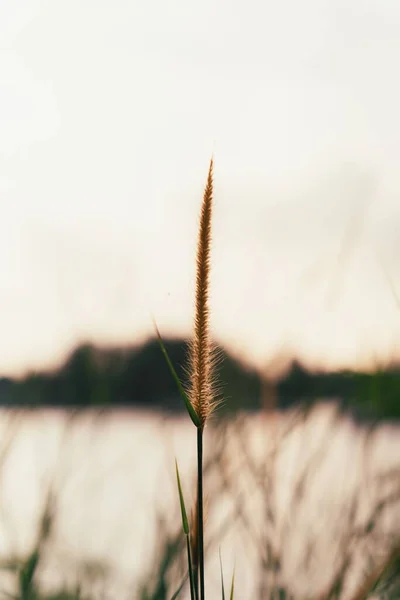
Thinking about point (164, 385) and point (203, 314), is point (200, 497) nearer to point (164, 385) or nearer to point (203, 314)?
point (203, 314)

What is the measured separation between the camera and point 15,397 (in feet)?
4.59

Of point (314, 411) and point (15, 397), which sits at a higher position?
point (15, 397)

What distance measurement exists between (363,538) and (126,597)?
50 centimetres

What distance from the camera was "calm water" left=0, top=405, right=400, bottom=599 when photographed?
4.80 feet

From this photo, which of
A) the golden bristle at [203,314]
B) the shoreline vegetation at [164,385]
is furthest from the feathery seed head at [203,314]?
the shoreline vegetation at [164,385]

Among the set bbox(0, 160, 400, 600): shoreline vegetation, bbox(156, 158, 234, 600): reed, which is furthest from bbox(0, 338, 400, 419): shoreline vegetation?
bbox(156, 158, 234, 600): reed

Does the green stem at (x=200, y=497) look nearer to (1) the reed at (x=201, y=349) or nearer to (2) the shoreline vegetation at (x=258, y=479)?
(1) the reed at (x=201, y=349)

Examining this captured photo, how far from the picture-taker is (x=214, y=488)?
1.67m

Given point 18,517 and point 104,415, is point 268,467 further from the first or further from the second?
point 18,517

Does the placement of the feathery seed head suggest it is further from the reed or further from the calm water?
the calm water

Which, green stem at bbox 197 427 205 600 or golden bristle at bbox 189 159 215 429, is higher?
golden bristle at bbox 189 159 215 429

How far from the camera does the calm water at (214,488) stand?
146 centimetres

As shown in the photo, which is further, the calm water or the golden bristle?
the calm water

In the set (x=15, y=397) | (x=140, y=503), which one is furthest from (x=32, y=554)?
(x=140, y=503)
